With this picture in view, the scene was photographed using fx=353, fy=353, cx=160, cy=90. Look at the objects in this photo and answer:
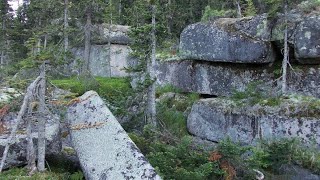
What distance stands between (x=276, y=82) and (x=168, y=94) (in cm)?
536

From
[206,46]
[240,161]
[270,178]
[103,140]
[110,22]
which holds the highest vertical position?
[110,22]

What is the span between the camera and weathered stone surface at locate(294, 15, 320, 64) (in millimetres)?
13570

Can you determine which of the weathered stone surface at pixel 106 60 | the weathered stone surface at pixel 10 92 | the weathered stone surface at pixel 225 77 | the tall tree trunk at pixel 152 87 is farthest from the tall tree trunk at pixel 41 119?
the weathered stone surface at pixel 106 60

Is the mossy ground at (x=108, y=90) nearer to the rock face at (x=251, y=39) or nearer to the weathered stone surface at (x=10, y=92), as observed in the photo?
the weathered stone surface at (x=10, y=92)

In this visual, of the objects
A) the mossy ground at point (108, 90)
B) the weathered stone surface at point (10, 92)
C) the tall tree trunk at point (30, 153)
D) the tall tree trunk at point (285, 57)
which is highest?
the tall tree trunk at point (285, 57)

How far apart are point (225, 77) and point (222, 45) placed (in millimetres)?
1609

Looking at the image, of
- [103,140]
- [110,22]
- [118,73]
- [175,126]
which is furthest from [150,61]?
[110,22]

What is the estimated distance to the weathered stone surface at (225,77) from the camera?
1450 cm

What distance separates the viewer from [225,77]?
53.8 feet

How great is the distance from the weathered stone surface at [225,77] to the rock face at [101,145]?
7347 mm

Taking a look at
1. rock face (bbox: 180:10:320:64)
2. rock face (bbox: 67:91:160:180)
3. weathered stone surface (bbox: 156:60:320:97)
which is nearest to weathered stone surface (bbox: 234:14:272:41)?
rock face (bbox: 180:10:320:64)

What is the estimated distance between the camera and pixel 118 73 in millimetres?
27516

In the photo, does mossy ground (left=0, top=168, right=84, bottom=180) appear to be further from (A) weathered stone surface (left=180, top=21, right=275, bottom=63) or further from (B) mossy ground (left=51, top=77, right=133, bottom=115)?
(A) weathered stone surface (left=180, top=21, right=275, bottom=63)

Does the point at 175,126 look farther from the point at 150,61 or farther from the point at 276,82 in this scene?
the point at 276,82
